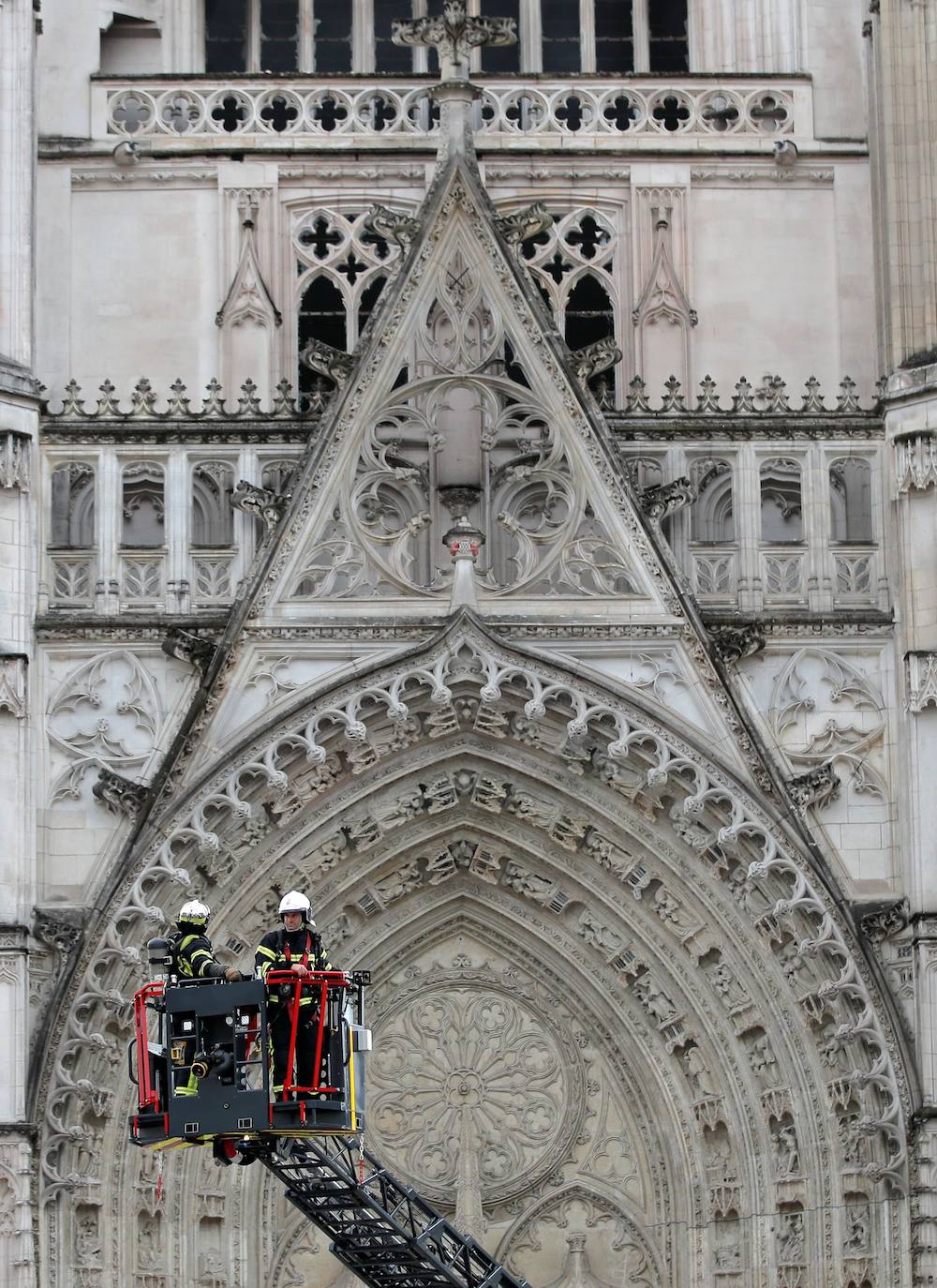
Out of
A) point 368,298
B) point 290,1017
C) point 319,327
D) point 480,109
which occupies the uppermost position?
point 480,109

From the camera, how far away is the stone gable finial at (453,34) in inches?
963

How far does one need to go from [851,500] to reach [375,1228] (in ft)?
19.5

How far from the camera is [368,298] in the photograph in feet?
83.1

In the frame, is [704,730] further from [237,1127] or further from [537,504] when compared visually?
[237,1127]

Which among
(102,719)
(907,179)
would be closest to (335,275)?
(102,719)

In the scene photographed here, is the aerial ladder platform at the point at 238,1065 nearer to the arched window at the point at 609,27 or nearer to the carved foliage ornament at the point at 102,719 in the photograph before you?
the carved foliage ornament at the point at 102,719

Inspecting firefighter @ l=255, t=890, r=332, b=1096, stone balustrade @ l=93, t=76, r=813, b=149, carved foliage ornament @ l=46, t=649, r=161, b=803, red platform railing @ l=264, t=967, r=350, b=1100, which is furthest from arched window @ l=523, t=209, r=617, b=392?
red platform railing @ l=264, t=967, r=350, b=1100

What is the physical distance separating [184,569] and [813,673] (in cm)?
379

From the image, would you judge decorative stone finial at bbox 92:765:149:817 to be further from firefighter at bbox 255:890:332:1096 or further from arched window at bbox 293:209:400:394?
firefighter at bbox 255:890:332:1096

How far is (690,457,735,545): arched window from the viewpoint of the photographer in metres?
24.1

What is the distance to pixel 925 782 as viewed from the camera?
23047 mm

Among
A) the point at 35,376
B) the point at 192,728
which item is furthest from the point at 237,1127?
the point at 35,376

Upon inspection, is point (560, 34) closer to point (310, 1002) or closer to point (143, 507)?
point (143, 507)

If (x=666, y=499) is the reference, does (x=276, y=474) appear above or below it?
above
